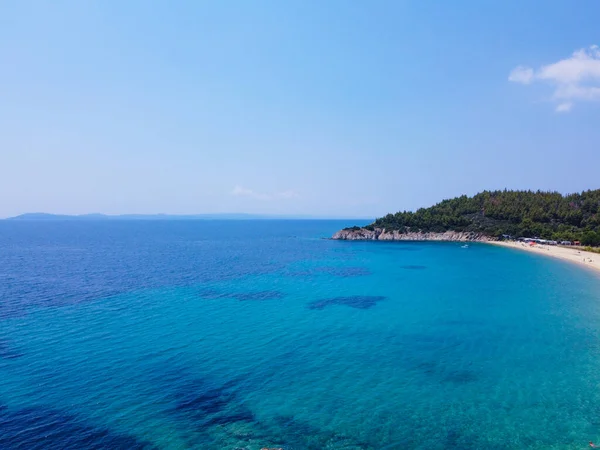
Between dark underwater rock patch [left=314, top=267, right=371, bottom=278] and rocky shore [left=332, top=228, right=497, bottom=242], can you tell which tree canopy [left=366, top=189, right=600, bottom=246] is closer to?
rocky shore [left=332, top=228, right=497, bottom=242]

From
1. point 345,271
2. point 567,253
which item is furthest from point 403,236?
point 345,271

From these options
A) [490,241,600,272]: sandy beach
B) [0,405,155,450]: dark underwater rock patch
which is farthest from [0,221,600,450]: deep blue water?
[490,241,600,272]: sandy beach

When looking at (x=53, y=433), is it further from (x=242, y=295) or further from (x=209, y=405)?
(x=242, y=295)

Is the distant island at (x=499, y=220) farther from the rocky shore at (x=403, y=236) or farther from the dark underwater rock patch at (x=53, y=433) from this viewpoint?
the dark underwater rock patch at (x=53, y=433)

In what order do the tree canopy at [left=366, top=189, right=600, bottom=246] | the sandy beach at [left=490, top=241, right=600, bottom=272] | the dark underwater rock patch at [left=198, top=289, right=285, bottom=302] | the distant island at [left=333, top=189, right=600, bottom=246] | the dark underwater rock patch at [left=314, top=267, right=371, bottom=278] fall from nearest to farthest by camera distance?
the dark underwater rock patch at [left=198, top=289, right=285, bottom=302] → the dark underwater rock patch at [left=314, top=267, right=371, bottom=278] → the sandy beach at [left=490, top=241, right=600, bottom=272] → the tree canopy at [left=366, top=189, right=600, bottom=246] → the distant island at [left=333, top=189, right=600, bottom=246]

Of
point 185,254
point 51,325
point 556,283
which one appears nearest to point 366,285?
point 556,283

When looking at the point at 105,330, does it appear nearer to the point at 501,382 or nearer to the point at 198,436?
the point at 198,436
